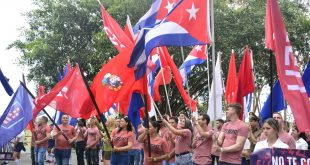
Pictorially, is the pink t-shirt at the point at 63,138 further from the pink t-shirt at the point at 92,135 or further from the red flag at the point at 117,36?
the red flag at the point at 117,36

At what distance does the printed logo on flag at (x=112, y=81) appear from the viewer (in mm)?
10664

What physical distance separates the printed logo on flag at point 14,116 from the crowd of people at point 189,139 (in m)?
1.02

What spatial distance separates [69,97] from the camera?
12875 millimetres

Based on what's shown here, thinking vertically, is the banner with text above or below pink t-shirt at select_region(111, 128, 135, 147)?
below

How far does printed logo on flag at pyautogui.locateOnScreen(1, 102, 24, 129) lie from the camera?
44.5 feet

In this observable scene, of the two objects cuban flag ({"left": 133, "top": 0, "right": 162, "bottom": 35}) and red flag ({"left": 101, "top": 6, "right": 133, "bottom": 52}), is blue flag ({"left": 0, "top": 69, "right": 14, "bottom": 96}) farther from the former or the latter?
cuban flag ({"left": 133, "top": 0, "right": 162, "bottom": 35})

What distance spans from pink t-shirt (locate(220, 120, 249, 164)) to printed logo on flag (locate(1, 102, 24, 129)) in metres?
6.39

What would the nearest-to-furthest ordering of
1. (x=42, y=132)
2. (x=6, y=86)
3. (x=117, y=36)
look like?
(x=117, y=36)
(x=6, y=86)
(x=42, y=132)

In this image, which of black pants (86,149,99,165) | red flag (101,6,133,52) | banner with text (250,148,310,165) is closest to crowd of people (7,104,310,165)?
banner with text (250,148,310,165)

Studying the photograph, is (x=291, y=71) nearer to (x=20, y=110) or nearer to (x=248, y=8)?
(x=20, y=110)

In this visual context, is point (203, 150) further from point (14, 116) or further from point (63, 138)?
point (14, 116)

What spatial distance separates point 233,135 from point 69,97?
519 cm

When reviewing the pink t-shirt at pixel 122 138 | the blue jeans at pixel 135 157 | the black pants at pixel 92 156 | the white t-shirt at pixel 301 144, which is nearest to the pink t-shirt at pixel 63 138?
the blue jeans at pixel 135 157

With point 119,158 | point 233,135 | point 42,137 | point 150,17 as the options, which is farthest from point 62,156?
point 233,135
